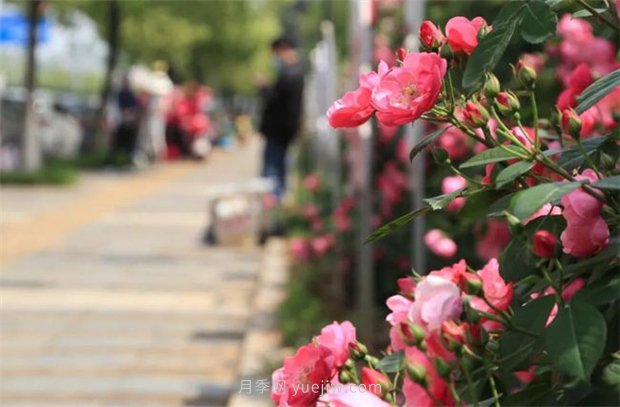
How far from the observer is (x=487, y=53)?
64.2 inches

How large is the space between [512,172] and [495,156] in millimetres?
72

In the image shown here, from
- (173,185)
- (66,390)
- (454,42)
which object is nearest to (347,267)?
(66,390)

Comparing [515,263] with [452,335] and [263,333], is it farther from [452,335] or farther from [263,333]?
[263,333]

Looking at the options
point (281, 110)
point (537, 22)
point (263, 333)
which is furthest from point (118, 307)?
point (537, 22)

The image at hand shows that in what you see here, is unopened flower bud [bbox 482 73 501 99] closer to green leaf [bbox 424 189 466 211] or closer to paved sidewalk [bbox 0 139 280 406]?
green leaf [bbox 424 189 466 211]

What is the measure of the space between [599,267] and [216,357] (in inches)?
195

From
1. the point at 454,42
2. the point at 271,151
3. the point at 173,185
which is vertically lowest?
the point at 173,185

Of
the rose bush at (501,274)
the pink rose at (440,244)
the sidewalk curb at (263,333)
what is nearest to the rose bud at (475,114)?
the rose bush at (501,274)

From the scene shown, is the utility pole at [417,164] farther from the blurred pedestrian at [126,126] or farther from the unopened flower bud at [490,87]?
the blurred pedestrian at [126,126]

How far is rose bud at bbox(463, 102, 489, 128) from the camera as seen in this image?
1642 millimetres

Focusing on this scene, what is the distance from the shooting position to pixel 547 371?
5.10 ft

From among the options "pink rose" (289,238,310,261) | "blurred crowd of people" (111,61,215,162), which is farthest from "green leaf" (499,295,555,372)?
"blurred crowd of people" (111,61,215,162)

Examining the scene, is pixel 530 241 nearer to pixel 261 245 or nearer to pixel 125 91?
pixel 261 245

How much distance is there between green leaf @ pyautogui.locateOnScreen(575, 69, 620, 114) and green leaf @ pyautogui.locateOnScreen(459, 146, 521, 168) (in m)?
0.16
